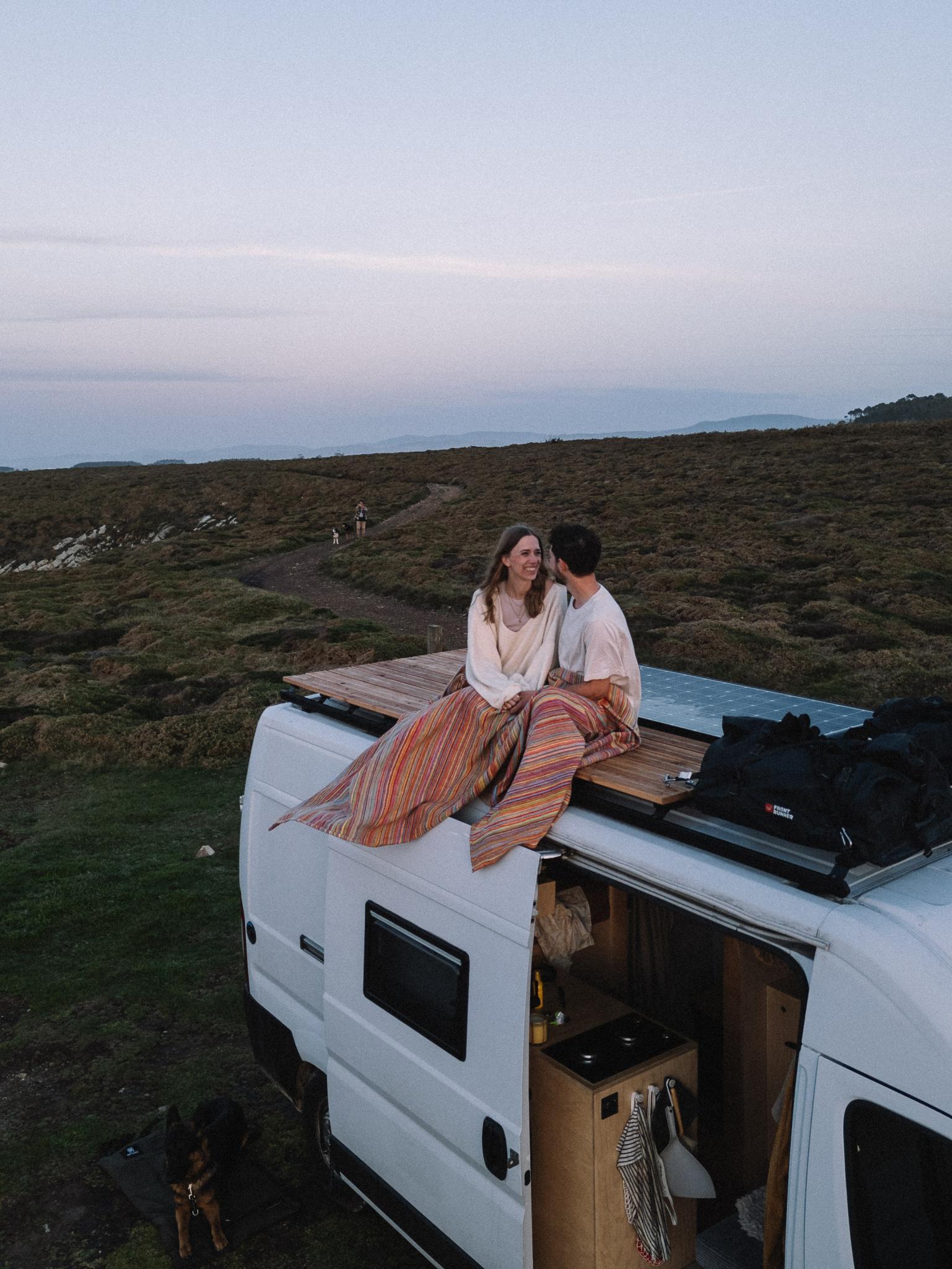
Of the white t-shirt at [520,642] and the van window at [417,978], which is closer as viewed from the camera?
the van window at [417,978]

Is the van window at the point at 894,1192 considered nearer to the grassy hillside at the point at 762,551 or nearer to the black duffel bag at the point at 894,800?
the black duffel bag at the point at 894,800

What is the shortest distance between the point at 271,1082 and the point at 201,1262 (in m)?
1.50

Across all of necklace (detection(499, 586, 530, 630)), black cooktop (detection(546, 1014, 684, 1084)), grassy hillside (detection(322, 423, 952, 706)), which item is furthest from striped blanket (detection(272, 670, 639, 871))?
grassy hillside (detection(322, 423, 952, 706))

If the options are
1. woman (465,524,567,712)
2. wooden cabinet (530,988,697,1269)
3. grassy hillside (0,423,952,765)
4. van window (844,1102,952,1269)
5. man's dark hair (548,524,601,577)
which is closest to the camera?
van window (844,1102,952,1269)

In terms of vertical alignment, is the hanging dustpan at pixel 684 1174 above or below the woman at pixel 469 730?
below

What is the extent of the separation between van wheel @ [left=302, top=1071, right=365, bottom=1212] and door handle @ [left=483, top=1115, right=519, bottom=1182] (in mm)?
1768

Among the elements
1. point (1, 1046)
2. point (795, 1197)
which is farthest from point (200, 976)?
point (795, 1197)

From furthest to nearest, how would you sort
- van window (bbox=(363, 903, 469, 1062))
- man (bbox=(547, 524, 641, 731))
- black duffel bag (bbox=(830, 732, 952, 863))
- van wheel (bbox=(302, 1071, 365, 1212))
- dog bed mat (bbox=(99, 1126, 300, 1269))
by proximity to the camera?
van wheel (bbox=(302, 1071, 365, 1212)) → dog bed mat (bbox=(99, 1126, 300, 1269)) → man (bbox=(547, 524, 641, 731)) → van window (bbox=(363, 903, 469, 1062)) → black duffel bag (bbox=(830, 732, 952, 863))

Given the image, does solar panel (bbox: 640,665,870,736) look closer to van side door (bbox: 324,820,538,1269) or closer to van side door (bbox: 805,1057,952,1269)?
A: van side door (bbox: 324,820,538,1269)

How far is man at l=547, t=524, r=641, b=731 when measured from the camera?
468cm

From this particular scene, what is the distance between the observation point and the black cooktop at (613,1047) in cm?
404

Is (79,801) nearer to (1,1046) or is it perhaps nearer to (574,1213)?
(1,1046)

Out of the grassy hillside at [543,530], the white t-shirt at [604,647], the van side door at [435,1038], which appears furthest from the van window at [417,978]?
the grassy hillside at [543,530]

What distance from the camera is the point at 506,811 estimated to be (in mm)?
3973
